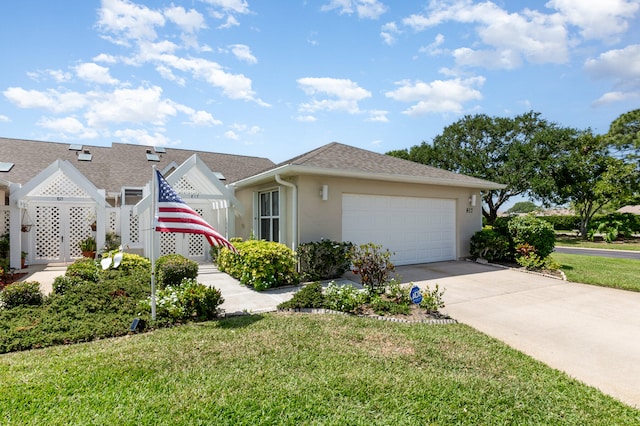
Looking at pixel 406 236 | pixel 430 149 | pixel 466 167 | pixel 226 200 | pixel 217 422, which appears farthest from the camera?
pixel 430 149

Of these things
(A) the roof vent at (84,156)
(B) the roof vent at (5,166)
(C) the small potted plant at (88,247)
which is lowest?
(C) the small potted plant at (88,247)

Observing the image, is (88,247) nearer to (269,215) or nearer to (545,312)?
(269,215)

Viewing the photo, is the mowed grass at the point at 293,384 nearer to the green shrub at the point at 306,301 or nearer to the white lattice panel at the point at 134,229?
the green shrub at the point at 306,301

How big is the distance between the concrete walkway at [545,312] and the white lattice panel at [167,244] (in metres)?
3.36

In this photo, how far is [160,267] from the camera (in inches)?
302

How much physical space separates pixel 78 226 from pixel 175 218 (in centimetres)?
1006

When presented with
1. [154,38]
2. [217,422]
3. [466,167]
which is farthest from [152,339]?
[466,167]

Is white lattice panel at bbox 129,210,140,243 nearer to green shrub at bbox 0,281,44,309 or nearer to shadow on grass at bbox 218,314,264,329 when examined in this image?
green shrub at bbox 0,281,44,309

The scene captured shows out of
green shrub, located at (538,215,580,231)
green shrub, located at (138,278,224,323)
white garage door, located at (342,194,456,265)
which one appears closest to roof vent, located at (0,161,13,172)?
green shrub, located at (138,278,224,323)

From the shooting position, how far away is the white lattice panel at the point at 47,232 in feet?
39.4

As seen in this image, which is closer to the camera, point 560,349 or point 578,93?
point 560,349

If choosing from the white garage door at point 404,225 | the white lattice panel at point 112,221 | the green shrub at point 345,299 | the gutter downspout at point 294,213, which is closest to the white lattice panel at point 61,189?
the white lattice panel at point 112,221

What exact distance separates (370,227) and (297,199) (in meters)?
2.69

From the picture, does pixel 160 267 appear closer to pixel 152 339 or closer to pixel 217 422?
pixel 152 339
